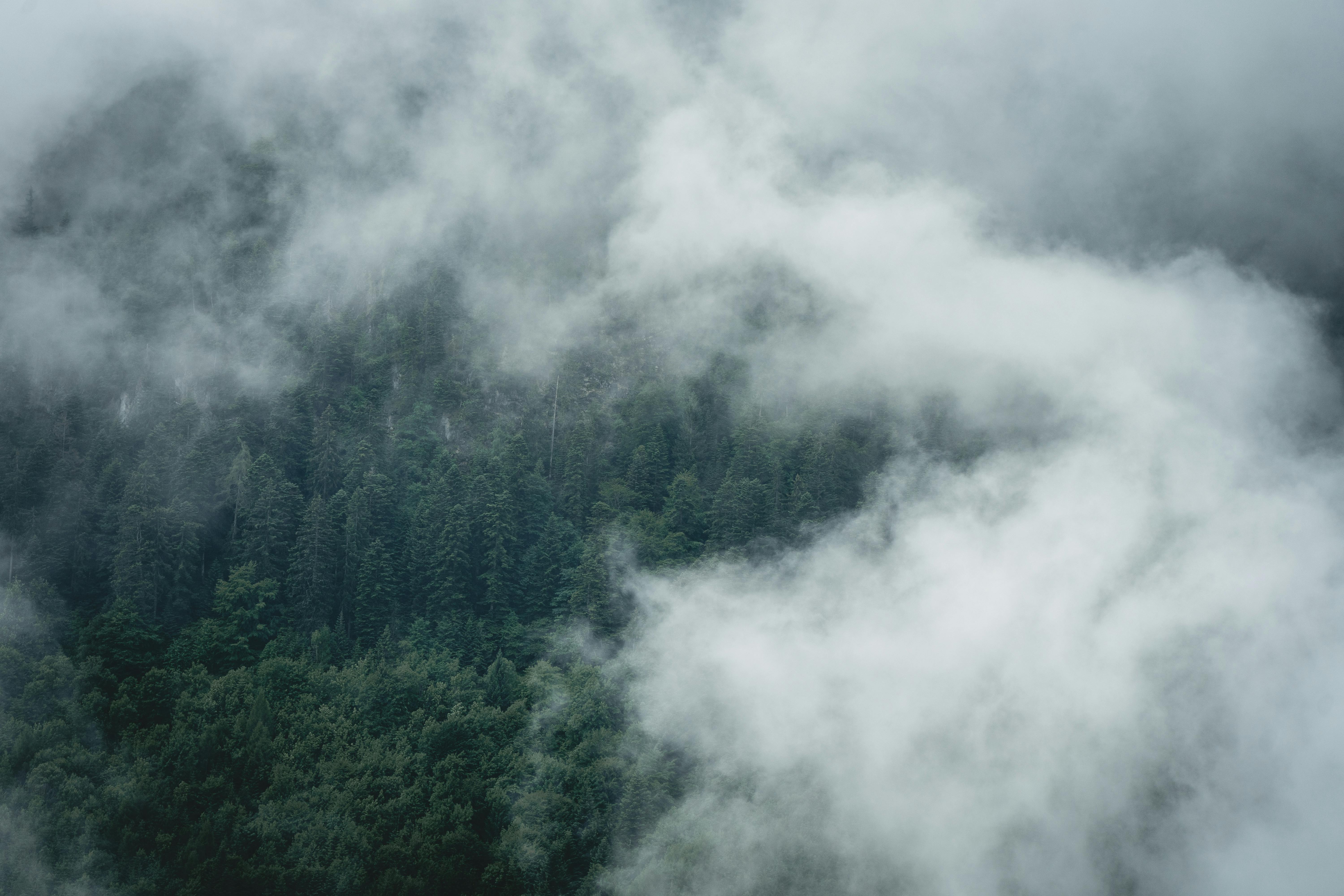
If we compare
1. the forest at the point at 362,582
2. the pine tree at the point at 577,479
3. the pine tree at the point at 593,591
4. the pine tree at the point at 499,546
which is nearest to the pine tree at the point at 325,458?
the forest at the point at 362,582

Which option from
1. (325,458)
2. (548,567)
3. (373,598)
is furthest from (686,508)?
(325,458)

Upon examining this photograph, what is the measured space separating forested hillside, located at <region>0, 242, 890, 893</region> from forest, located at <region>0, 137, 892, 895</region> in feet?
0.84

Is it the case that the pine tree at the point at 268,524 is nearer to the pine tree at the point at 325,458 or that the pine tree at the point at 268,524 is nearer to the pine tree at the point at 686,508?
the pine tree at the point at 325,458

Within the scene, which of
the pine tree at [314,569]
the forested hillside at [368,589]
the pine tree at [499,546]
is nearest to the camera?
the forested hillside at [368,589]

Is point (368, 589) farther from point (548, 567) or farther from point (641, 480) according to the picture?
point (641, 480)

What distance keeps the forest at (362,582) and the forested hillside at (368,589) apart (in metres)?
0.25

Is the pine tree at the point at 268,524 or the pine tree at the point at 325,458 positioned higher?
the pine tree at the point at 325,458

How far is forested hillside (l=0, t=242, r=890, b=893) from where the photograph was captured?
196 feet

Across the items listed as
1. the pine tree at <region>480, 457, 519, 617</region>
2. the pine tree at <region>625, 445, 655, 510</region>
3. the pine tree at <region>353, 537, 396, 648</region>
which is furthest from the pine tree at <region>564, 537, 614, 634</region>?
the pine tree at <region>353, 537, 396, 648</region>

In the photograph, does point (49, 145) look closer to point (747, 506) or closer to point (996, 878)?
point (747, 506)

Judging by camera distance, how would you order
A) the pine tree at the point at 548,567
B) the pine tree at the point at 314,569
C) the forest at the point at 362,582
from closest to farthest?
the forest at the point at 362,582
the pine tree at the point at 314,569
the pine tree at the point at 548,567

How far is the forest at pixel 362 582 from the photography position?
59594 mm

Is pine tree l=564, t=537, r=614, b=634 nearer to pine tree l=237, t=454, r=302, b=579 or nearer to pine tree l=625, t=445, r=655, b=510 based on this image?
pine tree l=625, t=445, r=655, b=510

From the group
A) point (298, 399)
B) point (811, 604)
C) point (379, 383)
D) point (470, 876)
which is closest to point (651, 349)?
point (379, 383)
